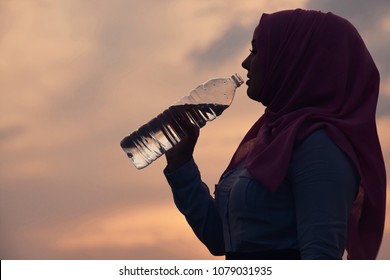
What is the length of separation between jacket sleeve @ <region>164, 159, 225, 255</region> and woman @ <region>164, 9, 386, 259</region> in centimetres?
15

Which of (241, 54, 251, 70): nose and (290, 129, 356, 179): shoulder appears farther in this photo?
(241, 54, 251, 70): nose

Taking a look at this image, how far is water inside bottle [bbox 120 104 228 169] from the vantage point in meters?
3.28

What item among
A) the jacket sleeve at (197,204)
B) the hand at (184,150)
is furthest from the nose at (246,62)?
the jacket sleeve at (197,204)

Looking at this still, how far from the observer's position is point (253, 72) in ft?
9.48

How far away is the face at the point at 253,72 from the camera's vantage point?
2.87 metres

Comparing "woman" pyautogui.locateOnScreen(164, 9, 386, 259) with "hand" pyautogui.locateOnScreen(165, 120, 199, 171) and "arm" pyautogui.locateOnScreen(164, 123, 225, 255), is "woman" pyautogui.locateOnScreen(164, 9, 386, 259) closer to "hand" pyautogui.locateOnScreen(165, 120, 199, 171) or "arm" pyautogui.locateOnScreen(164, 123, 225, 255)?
"arm" pyautogui.locateOnScreen(164, 123, 225, 255)

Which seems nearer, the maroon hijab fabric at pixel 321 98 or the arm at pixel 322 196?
the arm at pixel 322 196

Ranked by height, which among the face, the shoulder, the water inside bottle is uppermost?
the face

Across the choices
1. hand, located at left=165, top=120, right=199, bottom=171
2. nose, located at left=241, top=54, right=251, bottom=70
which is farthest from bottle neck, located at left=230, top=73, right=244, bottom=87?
nose, located at left=241, top=54, right=251, bottom=70

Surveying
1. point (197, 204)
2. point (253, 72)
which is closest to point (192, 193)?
point (197, 204)

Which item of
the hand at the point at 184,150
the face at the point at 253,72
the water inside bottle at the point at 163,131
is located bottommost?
the hand at the point at 184,150

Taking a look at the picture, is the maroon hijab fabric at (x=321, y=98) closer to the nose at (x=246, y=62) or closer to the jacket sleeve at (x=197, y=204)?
the nose at (x=246, y=62)

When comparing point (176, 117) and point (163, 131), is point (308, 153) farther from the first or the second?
point (163, 131)
